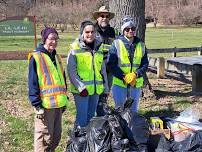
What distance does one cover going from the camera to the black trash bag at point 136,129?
15.7ft

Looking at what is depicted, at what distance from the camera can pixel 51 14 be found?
73000 mm

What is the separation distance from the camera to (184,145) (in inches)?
190

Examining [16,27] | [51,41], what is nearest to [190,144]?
[51,41]

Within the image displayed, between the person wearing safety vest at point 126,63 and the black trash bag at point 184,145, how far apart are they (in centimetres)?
121

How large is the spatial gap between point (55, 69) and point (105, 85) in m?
0.99

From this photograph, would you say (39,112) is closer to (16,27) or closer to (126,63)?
(126,63)

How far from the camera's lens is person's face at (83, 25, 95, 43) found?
5160 mm

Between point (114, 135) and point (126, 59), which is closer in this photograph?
point (114, 135)

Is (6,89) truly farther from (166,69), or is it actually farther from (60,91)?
(60,91)

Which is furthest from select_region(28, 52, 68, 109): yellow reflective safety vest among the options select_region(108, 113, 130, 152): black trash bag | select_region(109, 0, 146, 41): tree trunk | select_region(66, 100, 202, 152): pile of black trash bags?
select_region(109, 0, 146, 41): tree trunk

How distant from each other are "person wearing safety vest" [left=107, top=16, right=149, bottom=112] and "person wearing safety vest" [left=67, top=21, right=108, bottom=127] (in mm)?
425

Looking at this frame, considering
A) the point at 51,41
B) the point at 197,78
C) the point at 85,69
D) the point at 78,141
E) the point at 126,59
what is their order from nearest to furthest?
1. the point at 51,41
2. the point at 78,141
3. the point at 85,69
4. the point at 126,59
5. the point at 197,78

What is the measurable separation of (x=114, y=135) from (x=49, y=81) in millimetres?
927

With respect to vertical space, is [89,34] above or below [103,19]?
below
